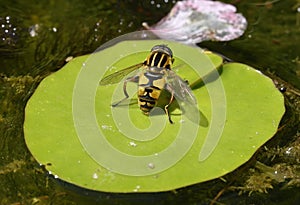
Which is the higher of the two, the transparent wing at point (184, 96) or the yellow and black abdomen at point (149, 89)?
the yellow and black abdomen at point (149, 89)

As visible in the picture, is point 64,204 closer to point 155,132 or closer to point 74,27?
point 155,132

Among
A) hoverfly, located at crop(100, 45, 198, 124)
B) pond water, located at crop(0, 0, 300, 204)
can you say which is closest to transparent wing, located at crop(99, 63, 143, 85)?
hoverfly, located at crop(100, 45, 198, 124)

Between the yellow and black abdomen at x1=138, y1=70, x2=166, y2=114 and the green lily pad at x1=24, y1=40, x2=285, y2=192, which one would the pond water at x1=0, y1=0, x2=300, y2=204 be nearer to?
the green lily pad at x1=24, y1=40, x2=285, y2=192

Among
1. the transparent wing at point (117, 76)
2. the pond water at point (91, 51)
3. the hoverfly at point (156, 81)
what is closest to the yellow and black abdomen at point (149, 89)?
the hoverfly at point (156, 81)

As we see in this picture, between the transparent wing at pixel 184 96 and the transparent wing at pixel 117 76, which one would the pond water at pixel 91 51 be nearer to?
the transparent wing at pixel 184 96

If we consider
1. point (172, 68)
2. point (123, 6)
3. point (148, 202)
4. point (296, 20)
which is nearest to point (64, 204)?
point (148, 202)

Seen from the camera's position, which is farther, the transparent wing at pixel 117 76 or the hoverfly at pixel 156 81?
the transparent wing at pixel 117 76
